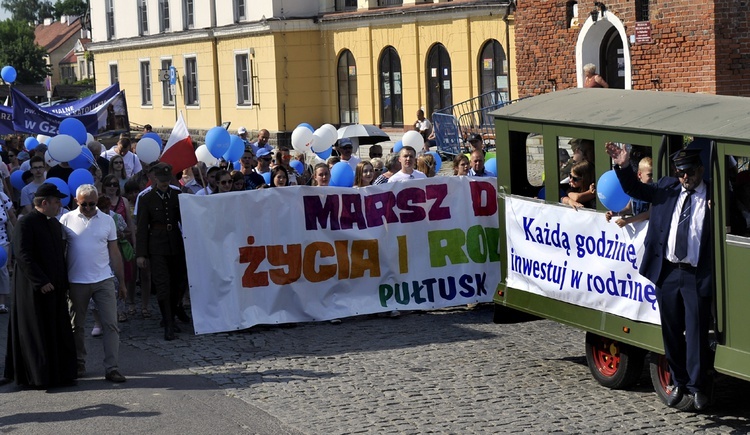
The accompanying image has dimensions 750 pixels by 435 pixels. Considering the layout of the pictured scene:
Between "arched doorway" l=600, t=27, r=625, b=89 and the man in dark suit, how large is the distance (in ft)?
61.9

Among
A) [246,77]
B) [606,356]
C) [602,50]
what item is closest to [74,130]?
[606,356]

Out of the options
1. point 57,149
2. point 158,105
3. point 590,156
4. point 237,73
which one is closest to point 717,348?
point 590,156

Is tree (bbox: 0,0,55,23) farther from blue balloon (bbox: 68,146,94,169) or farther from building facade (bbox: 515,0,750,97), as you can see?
blue balloon (bbox: 68,146,94,169)

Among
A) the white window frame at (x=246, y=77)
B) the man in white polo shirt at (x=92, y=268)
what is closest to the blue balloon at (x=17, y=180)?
the man in white polo shirt at (x=92, y=268)

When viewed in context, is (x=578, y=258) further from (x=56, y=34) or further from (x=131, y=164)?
(x=56, y=34)

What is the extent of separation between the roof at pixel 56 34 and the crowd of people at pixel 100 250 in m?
114

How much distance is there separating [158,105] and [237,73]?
797 centimetres

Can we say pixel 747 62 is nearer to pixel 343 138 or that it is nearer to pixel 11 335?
pixel 343 138

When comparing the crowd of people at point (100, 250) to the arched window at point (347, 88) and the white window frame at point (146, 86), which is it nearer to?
the arched window at point (347, 88)

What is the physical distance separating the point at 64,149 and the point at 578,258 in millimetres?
8834

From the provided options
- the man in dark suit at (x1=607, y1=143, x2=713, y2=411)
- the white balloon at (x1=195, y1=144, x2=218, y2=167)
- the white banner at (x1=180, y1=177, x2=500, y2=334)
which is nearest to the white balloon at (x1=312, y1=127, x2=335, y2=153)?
the white balloon at (x1=195, y1=144, x2=218, y2=167)

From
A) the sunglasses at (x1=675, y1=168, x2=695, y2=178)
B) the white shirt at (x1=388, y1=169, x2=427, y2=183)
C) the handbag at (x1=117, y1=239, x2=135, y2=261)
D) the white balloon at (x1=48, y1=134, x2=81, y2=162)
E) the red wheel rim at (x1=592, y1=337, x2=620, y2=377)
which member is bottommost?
the red wheel rim at (x1=592, y1=337, x2=620, y2=377)

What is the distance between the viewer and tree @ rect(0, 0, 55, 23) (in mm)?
164300

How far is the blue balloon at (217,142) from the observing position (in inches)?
623
